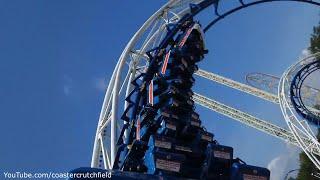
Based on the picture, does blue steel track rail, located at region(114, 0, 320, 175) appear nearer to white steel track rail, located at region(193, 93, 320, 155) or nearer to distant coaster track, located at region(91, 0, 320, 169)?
distant coaster track, located at region(91, 0, 320, 169)

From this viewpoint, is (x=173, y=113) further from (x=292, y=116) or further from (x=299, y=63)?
(x=299, y=63)

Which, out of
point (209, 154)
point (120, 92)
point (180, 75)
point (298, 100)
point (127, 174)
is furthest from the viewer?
point (298, 100)

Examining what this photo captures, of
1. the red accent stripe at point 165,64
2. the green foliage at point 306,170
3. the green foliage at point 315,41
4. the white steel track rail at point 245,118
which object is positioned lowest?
the red accent stripe at point 165,64

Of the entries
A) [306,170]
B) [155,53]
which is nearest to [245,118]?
[306,170]

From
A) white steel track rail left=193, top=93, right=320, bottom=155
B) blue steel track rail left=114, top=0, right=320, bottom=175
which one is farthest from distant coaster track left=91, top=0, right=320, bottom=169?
white steel track rail left=193, top=93, right=320, bottom=155

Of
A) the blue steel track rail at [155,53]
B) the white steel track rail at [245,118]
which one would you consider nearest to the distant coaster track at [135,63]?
the blue steel track rail at [155,53]

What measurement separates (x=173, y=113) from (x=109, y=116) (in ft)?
20.8

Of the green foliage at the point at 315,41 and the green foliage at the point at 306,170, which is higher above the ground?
the green foliage at the point at 315,41

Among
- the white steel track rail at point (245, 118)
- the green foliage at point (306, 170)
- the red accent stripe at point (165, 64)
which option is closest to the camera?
the red accent stripe at point (165, 64)

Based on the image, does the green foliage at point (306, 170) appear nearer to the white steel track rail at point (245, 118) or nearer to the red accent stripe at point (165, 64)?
the white steel track rail at point (245, 118)

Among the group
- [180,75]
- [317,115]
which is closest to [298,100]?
[317,115]

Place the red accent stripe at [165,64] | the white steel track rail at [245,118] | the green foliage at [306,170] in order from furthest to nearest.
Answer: the green foliage at [306,170] < the white steel track rail at [245,118] < the red accent stripe at [165,64]

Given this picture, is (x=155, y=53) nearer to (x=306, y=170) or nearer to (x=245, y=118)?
(x=245, y=118)

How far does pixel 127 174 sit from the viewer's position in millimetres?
10453
